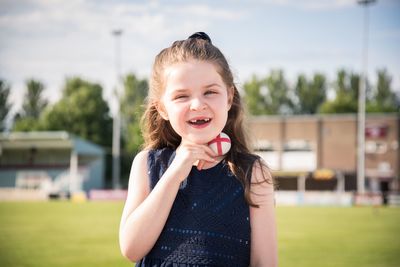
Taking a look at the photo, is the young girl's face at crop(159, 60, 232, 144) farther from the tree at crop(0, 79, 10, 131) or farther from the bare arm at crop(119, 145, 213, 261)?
the tree at crop(0, 79, 10, 131)

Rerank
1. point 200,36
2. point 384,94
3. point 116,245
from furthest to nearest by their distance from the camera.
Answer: point 384,94
point 116,245
point 200,36

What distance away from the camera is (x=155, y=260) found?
7.57 feet

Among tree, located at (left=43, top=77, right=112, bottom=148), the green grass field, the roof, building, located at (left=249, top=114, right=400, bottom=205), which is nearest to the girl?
the green grass field

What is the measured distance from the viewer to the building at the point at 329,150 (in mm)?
58531

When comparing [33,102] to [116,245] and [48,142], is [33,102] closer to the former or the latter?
[48,142]

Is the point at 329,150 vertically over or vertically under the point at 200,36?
under

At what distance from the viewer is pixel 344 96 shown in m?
76.1

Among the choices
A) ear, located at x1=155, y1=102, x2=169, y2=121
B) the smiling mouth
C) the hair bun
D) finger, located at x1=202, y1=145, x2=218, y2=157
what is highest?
the hair bun

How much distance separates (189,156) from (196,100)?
0.23 metres

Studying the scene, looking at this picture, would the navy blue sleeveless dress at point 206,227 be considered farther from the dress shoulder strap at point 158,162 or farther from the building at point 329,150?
the building at point 329,150

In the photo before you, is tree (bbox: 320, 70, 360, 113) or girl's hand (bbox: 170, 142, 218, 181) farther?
tree (bbox: 320, 70, 360, 113)

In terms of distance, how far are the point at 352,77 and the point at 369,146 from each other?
2015 cm

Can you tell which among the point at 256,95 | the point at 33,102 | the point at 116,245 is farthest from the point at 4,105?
the point at 116,245

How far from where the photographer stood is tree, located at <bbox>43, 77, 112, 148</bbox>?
7431 centimetres
